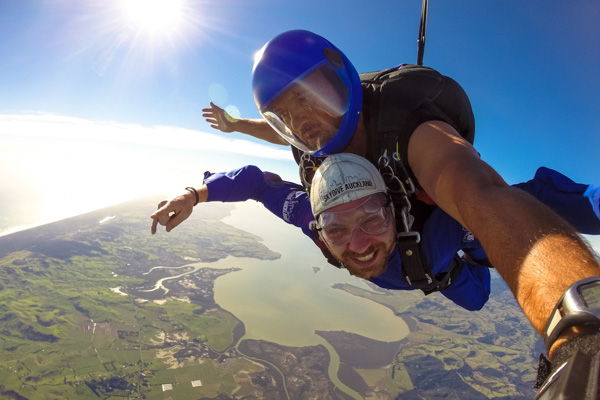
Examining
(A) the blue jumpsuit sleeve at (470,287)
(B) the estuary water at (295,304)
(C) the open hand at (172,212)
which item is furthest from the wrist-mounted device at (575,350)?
(B) the estuary water at (295,304)

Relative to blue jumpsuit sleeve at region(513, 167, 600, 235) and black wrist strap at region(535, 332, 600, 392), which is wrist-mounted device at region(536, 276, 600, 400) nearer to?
black wrist strap at region(535, 332, 600, 392)

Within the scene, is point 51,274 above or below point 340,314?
below

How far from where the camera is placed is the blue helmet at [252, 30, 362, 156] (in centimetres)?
244

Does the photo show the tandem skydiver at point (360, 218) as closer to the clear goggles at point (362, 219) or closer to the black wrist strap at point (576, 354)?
the clear goggles at point (362, 219)

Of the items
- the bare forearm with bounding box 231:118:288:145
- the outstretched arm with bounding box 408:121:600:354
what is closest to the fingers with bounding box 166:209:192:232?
the bare forearm with bounding box 231:118:288:145

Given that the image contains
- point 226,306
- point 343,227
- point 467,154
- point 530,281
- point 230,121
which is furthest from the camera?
point 226,306

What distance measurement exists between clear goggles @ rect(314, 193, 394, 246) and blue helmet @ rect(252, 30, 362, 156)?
589 millimetres

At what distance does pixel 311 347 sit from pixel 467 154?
57.3 metres

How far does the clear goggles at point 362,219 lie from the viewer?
7.02ft

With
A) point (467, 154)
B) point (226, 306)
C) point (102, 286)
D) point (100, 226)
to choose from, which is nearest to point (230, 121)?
point (467, 154)

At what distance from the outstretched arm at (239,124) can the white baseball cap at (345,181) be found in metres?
2.10

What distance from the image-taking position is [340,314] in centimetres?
6819

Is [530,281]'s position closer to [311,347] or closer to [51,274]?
[311,347]

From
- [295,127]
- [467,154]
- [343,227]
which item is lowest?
[343,227]
